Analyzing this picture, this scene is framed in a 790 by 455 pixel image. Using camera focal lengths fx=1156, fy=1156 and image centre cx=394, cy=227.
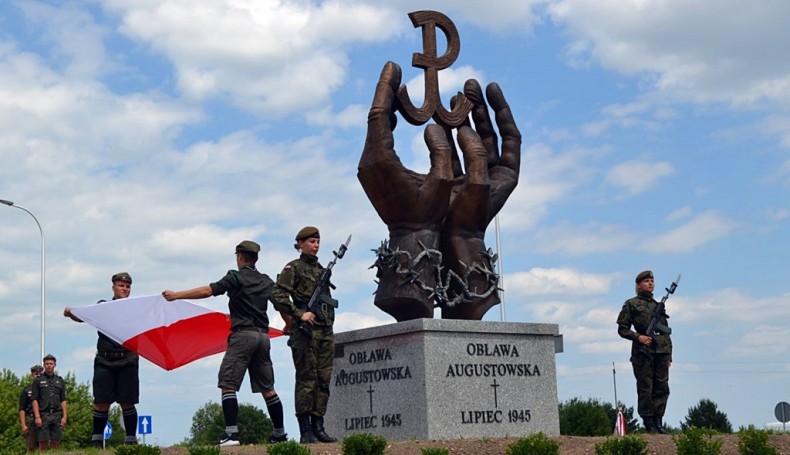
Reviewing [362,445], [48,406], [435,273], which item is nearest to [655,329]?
[435,273]

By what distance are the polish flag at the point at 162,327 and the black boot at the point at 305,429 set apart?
203cm

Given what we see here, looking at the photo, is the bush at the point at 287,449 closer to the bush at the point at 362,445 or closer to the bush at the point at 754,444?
the bush at the point at 362,445

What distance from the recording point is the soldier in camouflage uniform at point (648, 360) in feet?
46.2

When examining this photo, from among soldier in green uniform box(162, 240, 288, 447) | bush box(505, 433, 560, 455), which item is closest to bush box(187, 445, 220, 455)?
soldier in green uniform box(162, 240, 288, 447)

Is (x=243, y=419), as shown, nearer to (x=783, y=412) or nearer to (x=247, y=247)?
(x=783, y=412)

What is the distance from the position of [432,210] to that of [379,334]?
187 cm

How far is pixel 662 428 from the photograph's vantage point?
46.8 ft

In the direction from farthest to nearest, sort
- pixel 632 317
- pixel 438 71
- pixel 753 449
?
pixel 438 71 < pixel 632 317 < pixel 753 449

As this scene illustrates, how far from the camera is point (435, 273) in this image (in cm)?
1445

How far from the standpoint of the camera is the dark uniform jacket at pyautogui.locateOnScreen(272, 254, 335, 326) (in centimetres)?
1137

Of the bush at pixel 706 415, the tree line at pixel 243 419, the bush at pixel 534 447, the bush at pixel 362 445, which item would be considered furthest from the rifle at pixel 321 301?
the bush at pixel 706 415

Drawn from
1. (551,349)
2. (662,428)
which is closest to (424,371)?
(551,349)

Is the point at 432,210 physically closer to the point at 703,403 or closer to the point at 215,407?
the point at 703,403

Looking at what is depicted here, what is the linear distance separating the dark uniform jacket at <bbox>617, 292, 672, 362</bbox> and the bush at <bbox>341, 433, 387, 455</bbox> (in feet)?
16.4
